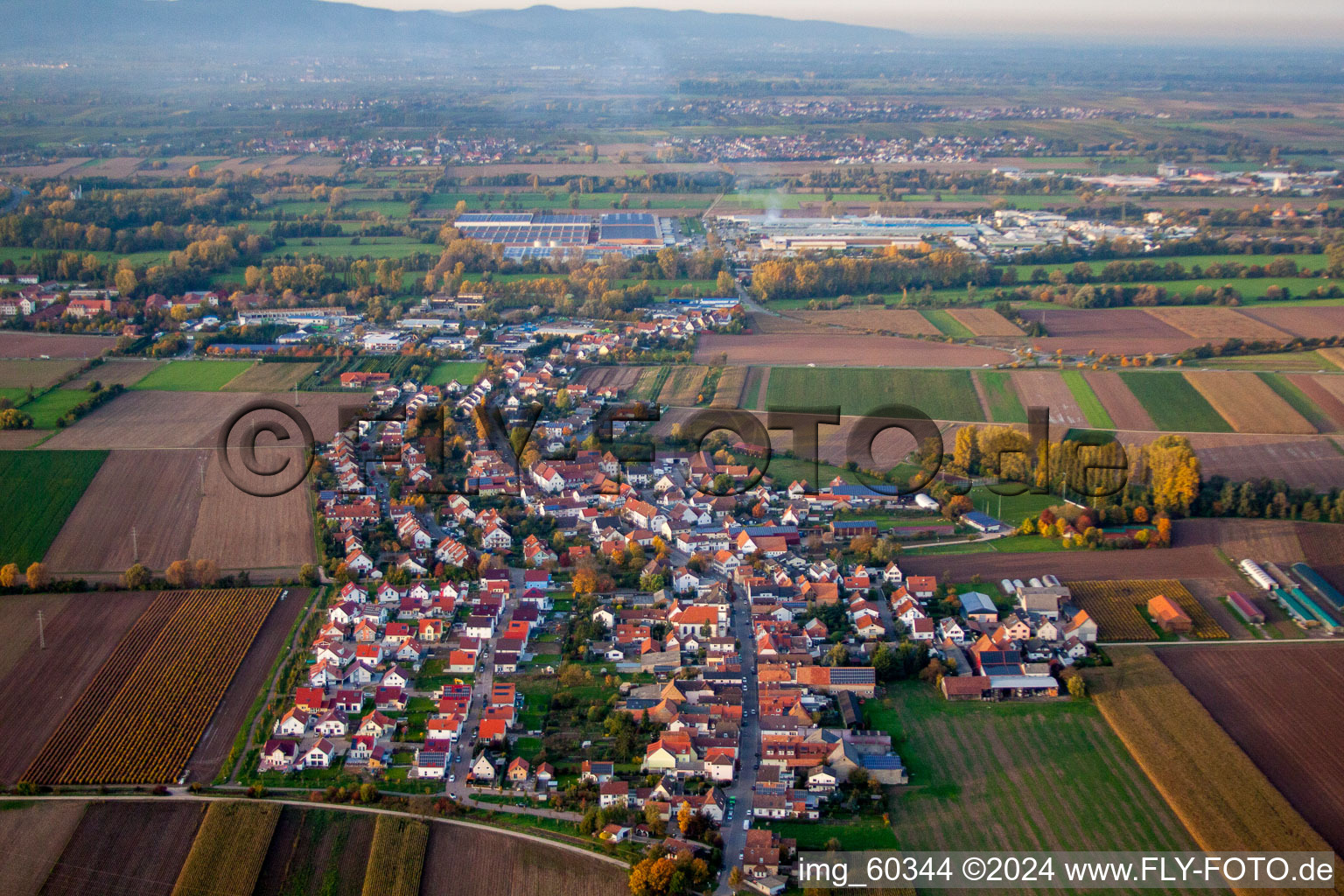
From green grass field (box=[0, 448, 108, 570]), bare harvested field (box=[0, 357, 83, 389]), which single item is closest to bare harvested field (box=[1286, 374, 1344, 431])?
green grass field (box=[0, 448, 108, 570])

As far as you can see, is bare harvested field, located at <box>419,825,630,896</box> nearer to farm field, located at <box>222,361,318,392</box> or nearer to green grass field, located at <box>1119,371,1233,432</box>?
farm field, located at <box>222,361,318,392</box>

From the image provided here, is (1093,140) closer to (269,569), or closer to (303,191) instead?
(303,191)

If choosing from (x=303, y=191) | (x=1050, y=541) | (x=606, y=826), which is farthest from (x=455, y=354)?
(x=303, y=191)

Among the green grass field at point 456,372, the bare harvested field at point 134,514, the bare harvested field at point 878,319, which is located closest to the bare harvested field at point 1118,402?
the bare harvested field at point 878,319

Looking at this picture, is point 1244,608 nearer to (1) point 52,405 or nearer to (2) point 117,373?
(1) point 52,405

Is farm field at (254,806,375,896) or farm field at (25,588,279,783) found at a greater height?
farm field at (25,588,279,783)
